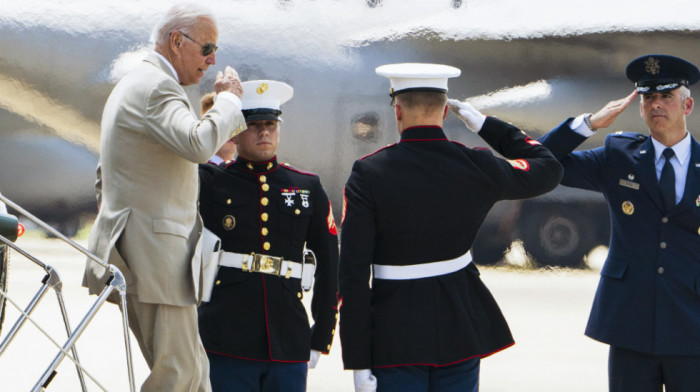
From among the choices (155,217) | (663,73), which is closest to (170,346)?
(155,217)

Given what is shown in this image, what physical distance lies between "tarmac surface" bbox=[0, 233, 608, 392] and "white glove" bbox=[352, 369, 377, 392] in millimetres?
2144

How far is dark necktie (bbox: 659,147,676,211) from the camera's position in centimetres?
292

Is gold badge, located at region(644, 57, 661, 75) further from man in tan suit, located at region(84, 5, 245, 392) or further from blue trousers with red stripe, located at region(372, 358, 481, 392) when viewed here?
man in tan suit, located at region(84, 5, 245, 392)

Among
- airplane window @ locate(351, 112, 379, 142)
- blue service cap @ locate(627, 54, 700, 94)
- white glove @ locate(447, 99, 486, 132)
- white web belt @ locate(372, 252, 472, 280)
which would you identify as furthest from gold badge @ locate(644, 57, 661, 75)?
airplane window @ locate(351, 112, 379, 142)

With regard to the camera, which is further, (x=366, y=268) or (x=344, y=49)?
(x=344, y=49)

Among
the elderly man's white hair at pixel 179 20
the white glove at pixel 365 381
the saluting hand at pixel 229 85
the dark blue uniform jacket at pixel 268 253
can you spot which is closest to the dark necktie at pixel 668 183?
the dark blue uniform jacket at pixel 268 253

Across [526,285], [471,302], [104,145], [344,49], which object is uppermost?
[344,49]

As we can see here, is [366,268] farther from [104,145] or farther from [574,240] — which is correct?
[574,240]

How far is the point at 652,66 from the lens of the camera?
9.68 ft

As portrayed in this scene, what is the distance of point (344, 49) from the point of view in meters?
7.71

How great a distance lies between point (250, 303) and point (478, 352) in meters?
0.73

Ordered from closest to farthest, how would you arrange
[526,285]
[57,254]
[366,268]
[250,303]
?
[366,268] → [250,303] → [526,285] → [57,254]

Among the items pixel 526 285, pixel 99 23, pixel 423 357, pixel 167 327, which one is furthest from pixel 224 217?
pixel 99 23

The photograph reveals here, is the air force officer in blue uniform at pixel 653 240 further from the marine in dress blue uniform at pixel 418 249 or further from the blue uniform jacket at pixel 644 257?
the marine in dress blue uniform at pixel 418 249
